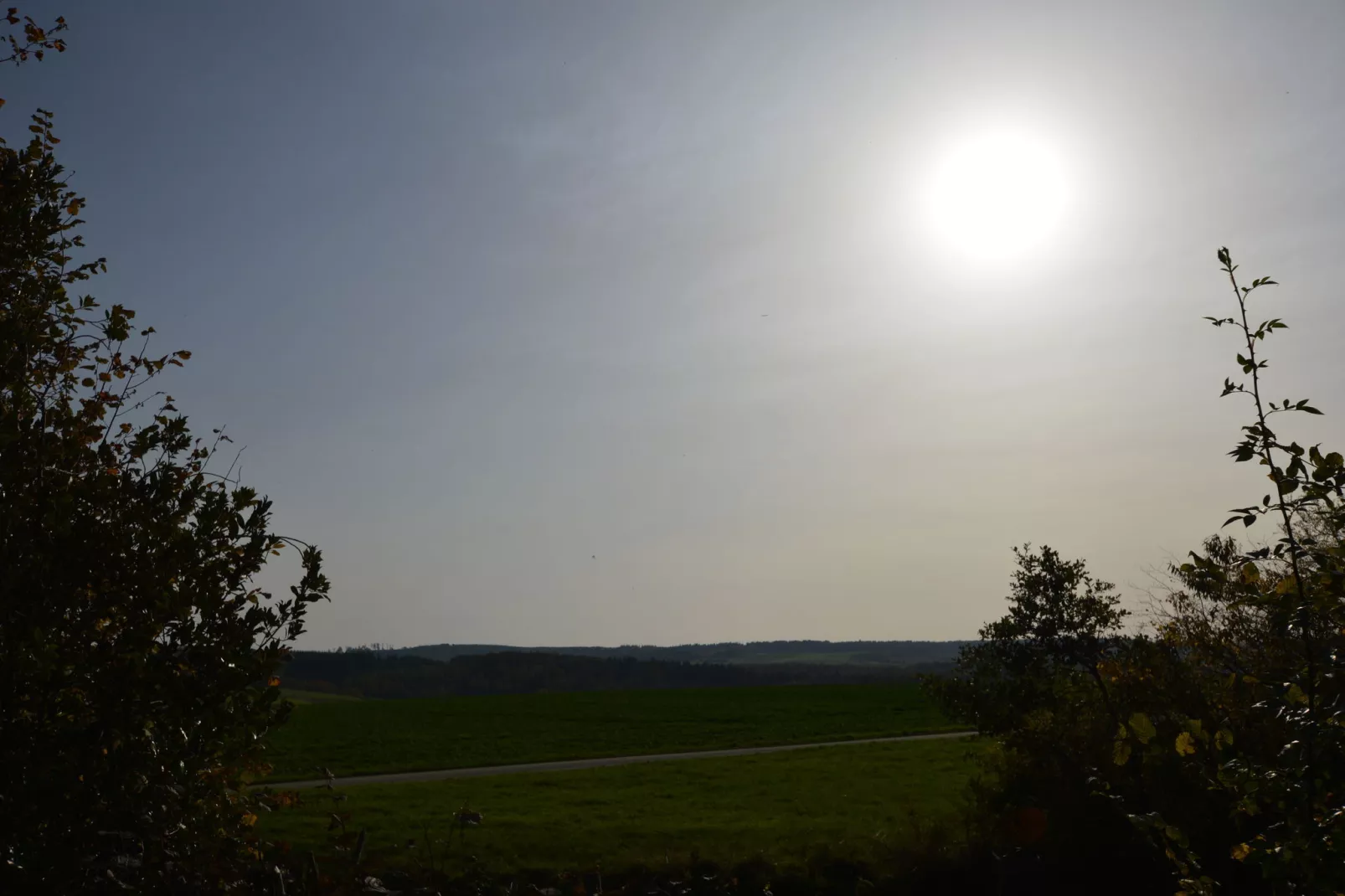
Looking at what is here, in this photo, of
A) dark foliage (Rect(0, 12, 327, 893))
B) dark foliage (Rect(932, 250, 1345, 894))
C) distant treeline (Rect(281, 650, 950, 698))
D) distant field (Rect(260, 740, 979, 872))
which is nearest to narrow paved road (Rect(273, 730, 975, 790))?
distant field (Rect(260, 740, 979, 872))

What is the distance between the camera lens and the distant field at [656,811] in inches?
715

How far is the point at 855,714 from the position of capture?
5703 cm

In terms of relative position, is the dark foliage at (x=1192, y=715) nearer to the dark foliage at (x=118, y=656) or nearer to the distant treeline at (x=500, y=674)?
the dark foliage at (x=118, y=656)

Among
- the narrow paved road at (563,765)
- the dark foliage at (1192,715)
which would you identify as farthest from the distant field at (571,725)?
the dark foliage at (1192,715)

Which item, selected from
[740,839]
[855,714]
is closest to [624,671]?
[855,714]

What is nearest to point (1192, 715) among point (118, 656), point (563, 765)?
point (118, 656)

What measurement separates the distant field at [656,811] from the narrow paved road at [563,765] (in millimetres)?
2343

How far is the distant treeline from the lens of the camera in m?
125

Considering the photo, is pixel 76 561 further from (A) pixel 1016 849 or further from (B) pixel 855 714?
(B) pixel 855 714

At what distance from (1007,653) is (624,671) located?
121815 mm

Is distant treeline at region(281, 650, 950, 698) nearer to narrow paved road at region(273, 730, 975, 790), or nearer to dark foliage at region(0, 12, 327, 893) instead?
narrow paved road at region(273, 730, 975, 790)

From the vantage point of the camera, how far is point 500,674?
131 m

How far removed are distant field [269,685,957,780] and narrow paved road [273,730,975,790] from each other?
1051 mm

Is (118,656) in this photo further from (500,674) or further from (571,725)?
(500,674)
